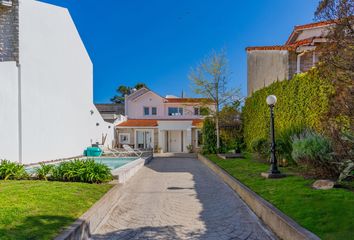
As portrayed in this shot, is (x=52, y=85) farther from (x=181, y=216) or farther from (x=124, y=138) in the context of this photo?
(x=124, y=138)

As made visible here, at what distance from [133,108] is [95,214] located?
34.9 meters

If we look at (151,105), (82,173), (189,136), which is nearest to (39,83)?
(82,173)

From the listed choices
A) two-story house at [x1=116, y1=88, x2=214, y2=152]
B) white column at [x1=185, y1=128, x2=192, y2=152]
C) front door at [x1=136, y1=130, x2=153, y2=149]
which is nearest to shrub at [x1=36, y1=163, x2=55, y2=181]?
two-story house at [x1=116, y1=88, x2=214, y2=152]

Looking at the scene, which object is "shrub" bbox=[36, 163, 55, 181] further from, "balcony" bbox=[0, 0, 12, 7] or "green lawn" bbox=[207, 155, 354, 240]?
"balcony" bbox=[0, 0, 12, 7]

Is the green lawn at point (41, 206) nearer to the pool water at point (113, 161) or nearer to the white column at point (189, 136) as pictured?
the pool water at point (113, 161)

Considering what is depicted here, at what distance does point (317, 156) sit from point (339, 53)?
558cm

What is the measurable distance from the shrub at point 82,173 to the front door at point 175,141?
26266 mm

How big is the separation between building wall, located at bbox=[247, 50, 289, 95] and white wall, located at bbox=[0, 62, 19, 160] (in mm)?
18572

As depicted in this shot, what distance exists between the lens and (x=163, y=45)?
2830 centimetres

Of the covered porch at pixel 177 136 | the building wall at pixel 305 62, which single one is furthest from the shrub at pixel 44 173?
the covered porch at pixel 177 136

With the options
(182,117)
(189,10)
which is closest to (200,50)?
(189,10)

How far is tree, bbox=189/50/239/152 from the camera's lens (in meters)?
26.8

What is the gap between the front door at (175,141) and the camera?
3734 centimetres

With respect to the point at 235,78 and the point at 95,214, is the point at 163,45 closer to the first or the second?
the point at 235,78
